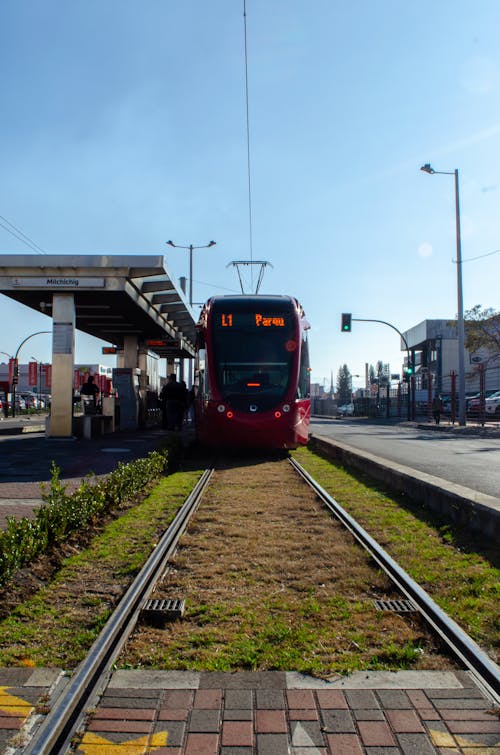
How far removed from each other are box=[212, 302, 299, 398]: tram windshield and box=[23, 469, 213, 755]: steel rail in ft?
27.1

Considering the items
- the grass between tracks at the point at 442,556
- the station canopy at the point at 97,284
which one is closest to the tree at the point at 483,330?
the station canopy at the point at 97,284

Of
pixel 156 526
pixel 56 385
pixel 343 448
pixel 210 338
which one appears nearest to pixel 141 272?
pixel 56 385

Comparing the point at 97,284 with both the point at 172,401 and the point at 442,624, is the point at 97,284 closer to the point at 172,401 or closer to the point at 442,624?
the point at 172,401

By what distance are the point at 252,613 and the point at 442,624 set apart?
115cm

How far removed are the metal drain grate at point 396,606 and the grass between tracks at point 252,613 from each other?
125mm

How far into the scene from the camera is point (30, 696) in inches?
121

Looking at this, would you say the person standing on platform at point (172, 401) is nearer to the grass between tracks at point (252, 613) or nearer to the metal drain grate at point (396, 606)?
the grass between tracks at point (252, 613)

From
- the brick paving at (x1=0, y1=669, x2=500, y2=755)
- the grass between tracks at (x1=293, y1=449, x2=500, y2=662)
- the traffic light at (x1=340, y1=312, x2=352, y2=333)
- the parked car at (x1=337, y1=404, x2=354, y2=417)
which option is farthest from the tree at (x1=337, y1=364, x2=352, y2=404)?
the brick paving at (x1=0, y1=669, x2=500, y2=755)

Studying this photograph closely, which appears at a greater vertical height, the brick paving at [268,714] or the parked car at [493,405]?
the parked car at [493,405]

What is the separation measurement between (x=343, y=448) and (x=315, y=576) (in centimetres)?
982

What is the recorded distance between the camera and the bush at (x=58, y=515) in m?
4.73

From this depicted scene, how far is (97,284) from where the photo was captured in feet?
59.5

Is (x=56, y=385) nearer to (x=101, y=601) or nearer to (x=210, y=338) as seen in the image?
(x=210, y=338)

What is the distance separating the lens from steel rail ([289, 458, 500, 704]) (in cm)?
328
